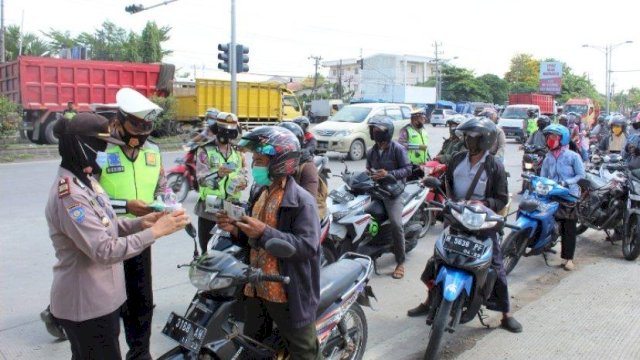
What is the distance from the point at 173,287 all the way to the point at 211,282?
2935mm

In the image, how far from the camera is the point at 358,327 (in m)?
3.80

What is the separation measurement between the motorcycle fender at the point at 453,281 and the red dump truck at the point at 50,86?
650 inches

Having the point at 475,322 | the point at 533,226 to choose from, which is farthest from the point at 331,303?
the point at 533,226

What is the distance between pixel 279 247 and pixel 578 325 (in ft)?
10.6

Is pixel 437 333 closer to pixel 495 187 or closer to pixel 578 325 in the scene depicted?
pixel 495 187

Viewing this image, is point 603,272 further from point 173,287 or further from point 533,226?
point 173,287

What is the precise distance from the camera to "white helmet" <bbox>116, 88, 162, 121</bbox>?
3461 mm

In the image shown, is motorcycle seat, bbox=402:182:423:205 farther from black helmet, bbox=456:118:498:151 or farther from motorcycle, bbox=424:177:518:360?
motorcycle, bbox=424:177:518:360

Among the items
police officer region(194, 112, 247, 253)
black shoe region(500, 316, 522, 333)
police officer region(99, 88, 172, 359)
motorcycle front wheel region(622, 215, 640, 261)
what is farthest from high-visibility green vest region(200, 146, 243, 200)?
motorcycle front wheel region(622, 215, 640, 261)

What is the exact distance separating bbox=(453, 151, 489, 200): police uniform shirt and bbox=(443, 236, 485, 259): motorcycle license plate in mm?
604

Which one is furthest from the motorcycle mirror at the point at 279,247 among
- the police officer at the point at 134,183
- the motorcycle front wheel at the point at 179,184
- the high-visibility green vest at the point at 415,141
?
the motorcycle front wheel at the point at 179,184

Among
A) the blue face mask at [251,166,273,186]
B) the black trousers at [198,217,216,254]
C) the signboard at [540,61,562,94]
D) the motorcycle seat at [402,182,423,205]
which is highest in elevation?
the signboard at [540,61,562,94]

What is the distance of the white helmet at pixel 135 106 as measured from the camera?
11.4 feet

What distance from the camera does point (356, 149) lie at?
1669 centimetres
